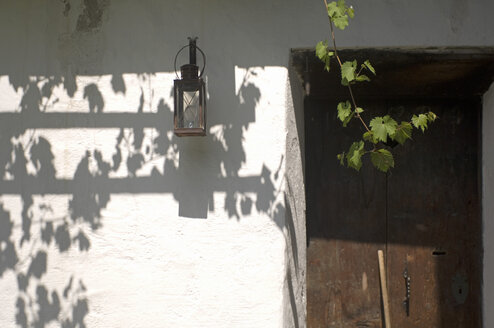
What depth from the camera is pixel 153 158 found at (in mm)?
3092

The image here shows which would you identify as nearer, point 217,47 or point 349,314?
point 217,47

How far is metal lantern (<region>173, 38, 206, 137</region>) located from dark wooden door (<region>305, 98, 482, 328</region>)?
117cm

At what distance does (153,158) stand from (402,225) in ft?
5.86

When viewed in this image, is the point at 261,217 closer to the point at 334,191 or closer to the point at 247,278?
the point at 247,278

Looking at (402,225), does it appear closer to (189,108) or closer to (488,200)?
(488,200)

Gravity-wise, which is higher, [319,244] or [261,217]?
[261,217]

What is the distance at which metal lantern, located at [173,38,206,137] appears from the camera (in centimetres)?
288

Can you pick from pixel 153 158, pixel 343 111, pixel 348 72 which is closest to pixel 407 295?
pixel 343 111

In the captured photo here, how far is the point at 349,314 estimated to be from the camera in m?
3.73

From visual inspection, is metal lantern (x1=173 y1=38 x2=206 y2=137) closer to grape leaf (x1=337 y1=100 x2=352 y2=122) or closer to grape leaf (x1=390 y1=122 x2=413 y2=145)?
grape leaf (x1=337 y1=100 x2=352 y2=122)

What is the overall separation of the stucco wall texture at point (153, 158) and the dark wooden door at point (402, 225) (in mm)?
685

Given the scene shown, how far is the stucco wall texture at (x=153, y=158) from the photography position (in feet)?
9.95

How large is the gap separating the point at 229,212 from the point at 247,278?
377 millimetres

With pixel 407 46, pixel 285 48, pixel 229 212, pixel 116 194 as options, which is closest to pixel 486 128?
pixel 407 46
